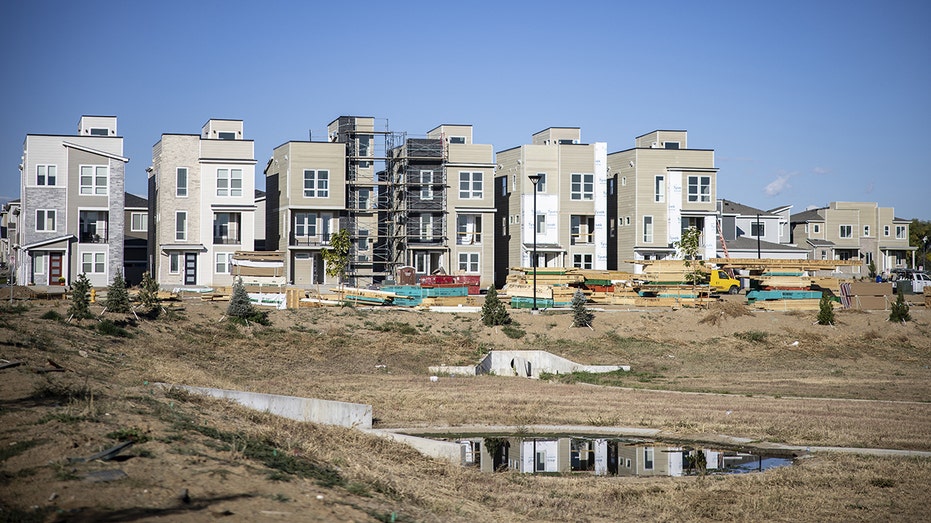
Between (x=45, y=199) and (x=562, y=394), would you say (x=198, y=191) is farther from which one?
(x=562, y=394)

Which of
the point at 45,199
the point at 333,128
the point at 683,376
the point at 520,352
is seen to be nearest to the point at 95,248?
the point at 45,199

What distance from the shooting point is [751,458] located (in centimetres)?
2127

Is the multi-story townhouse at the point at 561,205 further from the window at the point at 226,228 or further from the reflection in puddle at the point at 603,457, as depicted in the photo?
the reflection in puddle at the point at 603,457

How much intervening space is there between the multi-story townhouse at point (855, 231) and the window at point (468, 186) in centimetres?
4119

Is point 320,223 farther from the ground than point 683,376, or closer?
farther from the ground

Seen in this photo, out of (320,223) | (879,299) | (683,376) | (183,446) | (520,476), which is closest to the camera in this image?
(183,446)

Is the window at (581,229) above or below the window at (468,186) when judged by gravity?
below

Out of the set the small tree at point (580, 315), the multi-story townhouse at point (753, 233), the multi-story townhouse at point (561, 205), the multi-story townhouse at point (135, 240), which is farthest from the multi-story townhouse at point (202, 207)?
the multi-story townhouse at point (753, 233)

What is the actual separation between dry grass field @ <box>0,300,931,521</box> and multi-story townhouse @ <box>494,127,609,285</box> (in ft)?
62.0

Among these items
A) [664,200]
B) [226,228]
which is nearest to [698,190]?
[664,200]

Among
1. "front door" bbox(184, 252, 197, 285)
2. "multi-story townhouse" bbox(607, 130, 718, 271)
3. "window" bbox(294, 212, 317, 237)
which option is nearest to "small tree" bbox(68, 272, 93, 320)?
"front door" bbox(184, 252, 197, 285)

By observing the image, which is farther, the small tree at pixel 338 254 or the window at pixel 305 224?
the window at pixel 305 224

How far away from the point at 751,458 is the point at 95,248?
49.5 m

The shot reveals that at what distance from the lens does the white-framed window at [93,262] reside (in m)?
59.1
